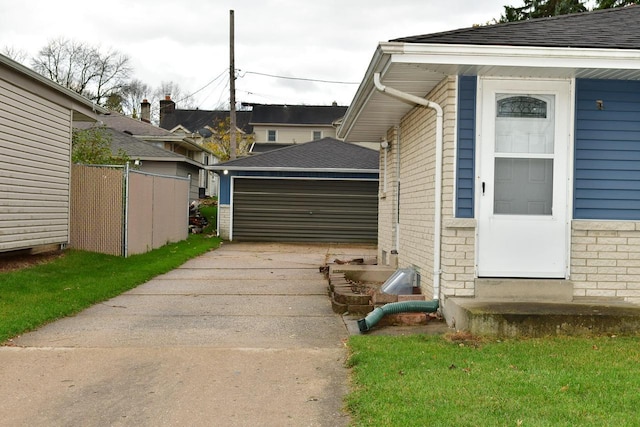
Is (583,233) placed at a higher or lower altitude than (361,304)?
higher

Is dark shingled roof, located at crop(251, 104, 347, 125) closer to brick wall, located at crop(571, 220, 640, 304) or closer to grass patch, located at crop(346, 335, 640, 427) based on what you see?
brick wall, located at crop(571, 220, 640, 304)

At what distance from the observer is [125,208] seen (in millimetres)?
13367

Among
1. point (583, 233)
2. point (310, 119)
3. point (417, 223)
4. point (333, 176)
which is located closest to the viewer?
point (583, 233)

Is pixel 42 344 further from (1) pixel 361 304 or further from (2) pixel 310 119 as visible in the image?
A: (2) pixel 310 119

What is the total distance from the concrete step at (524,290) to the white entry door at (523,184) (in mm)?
90

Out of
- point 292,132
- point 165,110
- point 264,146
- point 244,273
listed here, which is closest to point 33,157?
point 244,273

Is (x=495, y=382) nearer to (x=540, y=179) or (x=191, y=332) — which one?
(x=540, y=179)

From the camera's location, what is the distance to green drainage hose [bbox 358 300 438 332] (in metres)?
6.45

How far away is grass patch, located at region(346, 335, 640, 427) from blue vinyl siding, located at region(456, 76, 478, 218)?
5.54 ft

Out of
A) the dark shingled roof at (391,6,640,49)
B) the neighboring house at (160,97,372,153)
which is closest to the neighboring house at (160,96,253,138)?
the neighboring house at (160,97,372,153)

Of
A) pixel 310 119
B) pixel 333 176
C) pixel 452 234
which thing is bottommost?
pixel 452 234

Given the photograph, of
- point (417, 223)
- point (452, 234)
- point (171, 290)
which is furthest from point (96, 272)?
point (452, 234)

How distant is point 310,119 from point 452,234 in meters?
41.9

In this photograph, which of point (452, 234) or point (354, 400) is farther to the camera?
point (452, 234)
